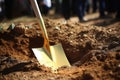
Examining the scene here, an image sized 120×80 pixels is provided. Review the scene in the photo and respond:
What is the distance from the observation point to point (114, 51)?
277 inches

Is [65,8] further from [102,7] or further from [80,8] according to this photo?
[102,7]

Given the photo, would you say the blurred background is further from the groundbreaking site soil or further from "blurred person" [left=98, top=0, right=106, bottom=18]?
the groundbreaking site soil

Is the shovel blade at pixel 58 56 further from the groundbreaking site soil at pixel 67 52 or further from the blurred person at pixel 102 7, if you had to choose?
the blurred person at pixel 102 7

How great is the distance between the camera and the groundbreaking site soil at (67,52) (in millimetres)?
6546

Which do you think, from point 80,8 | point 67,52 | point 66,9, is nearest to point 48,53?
point 67,52

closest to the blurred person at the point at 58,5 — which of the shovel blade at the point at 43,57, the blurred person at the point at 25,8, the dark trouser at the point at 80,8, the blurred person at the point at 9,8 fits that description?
the blurred person at the point at 25,8

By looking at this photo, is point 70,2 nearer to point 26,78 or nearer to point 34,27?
point 34,27

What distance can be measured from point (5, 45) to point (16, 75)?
1313mm

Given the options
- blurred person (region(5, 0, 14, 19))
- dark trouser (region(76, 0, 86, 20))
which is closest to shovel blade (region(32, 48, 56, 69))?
dark trouser (region(76, 0, 86, 20))

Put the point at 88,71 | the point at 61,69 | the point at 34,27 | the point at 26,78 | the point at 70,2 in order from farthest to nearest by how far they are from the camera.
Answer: the point at 70,2, the point at 34,27, the point at 61,69, the point at 26,78, the point at 88,71

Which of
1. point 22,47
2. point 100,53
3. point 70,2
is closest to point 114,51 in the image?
point 100,53

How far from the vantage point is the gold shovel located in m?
7.64

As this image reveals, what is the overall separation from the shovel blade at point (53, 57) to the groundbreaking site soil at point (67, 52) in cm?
16

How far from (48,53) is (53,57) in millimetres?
147
